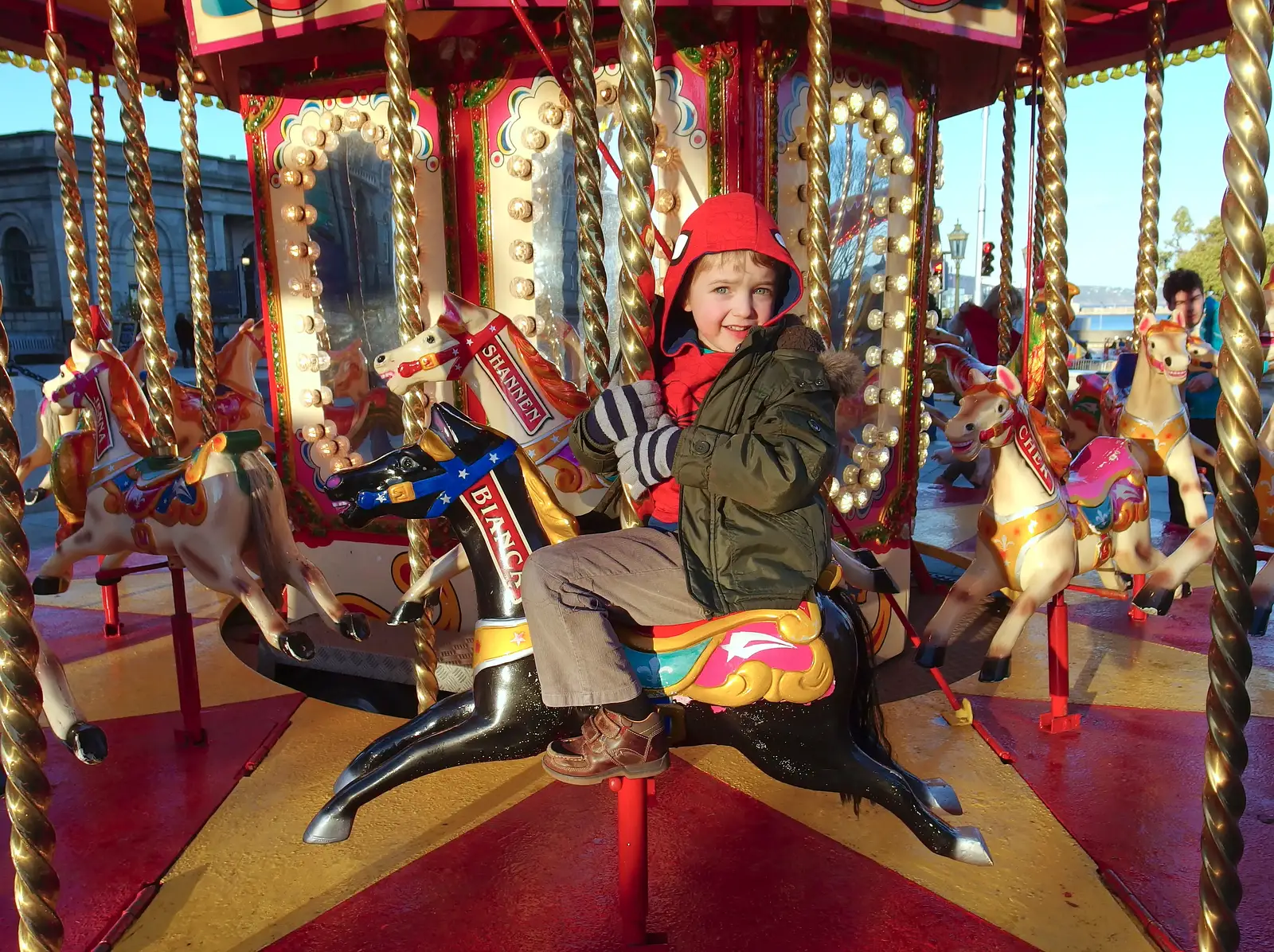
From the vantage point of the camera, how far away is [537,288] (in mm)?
4020

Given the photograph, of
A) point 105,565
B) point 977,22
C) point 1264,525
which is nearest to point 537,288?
point 977,22

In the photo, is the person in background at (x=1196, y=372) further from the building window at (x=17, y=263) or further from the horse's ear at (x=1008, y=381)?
the building window at (x=17, y=263)

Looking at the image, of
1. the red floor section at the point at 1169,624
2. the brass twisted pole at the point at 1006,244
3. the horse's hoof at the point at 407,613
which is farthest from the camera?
the brass twisted pole at the point at 1006,244

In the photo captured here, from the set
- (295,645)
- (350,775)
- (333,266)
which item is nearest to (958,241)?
(333,266)

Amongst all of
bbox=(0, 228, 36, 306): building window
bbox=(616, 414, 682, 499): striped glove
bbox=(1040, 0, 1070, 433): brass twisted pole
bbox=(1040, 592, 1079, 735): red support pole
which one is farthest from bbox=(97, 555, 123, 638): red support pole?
bbox=(0, 228, 36, 306): building window

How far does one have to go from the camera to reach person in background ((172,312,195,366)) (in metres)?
19.8

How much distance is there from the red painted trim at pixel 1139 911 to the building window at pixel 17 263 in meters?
35.8

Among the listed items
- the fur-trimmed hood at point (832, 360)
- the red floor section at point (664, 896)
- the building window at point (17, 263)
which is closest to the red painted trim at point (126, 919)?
the red floor section at point (664, 896)

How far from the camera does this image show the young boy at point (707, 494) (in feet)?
5.74

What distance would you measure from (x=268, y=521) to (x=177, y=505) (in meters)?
0.30

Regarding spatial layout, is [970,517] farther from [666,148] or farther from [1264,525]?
[666,148]

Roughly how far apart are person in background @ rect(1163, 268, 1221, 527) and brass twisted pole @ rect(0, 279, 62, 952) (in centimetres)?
596

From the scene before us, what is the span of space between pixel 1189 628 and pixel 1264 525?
933mm

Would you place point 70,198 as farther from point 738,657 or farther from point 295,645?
point 738,657
